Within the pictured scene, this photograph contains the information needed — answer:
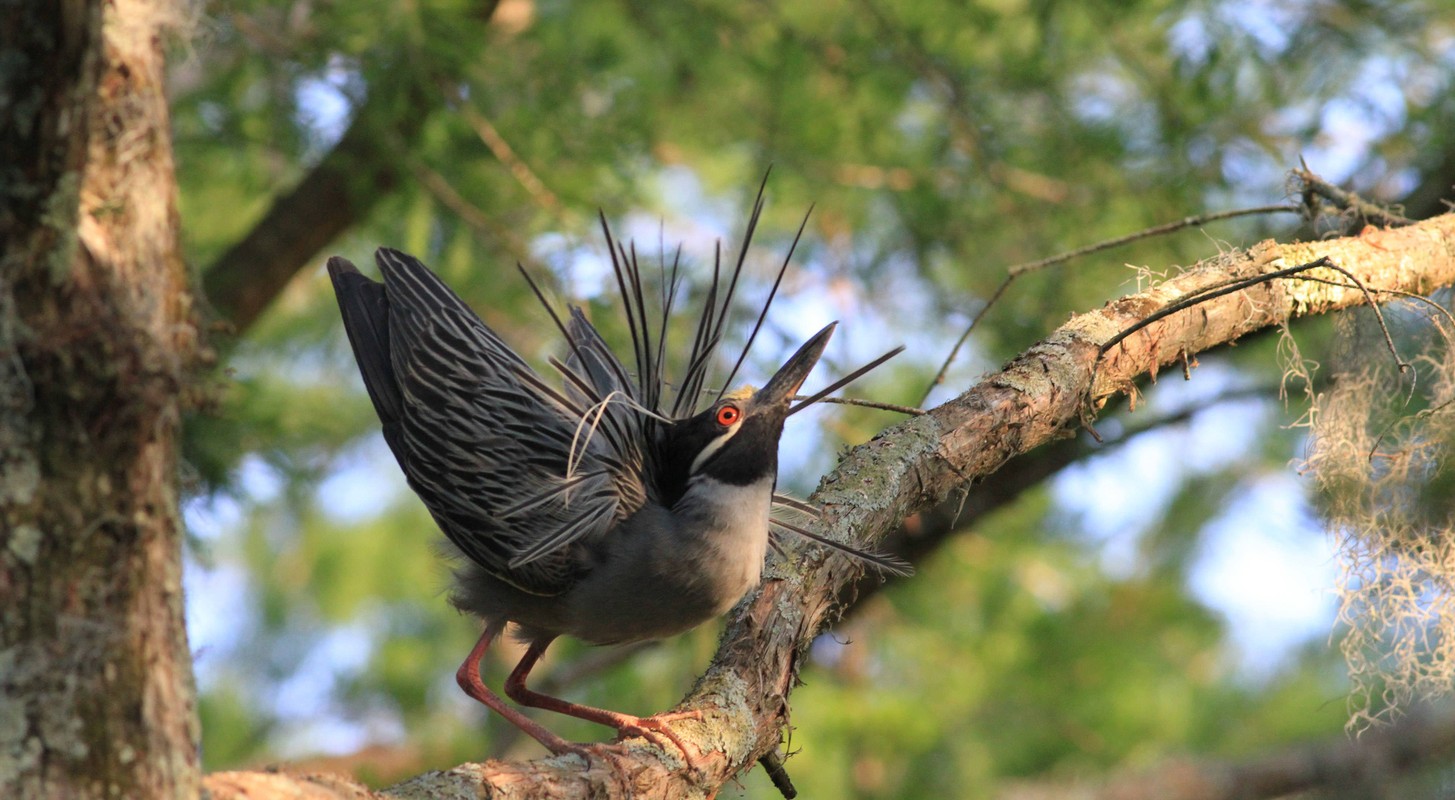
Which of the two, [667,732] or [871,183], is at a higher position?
[871,183]

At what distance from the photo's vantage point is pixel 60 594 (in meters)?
1.45

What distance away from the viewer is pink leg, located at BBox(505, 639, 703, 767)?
8.98 feet

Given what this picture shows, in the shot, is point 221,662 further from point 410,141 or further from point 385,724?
point 410,141

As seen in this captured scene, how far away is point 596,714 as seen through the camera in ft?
10.9

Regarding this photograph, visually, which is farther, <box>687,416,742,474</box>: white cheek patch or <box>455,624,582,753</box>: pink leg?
<box>455,624,582,753</box>: pink leg

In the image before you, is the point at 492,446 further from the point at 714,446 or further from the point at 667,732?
the point at 667,732

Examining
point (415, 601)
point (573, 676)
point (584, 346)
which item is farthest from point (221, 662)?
point (584, 346)

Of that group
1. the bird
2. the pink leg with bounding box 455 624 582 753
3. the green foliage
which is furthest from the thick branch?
the pink leg with bounding box 455 624 582 753

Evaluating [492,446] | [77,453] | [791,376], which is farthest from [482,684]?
[77,453]

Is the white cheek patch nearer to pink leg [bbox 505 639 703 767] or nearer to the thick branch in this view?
pink leg [bbox 505 639 703 767]

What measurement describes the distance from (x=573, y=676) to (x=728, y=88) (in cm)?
314

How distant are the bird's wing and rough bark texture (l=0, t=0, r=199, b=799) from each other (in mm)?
1545

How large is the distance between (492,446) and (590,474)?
1.18 feet

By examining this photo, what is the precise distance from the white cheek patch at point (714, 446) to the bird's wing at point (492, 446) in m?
0.17
